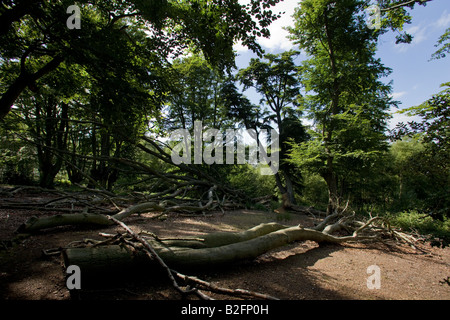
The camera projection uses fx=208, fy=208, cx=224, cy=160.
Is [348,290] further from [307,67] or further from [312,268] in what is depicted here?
[307,67]

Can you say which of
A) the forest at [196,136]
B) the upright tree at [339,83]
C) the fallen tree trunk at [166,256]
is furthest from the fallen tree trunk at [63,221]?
the upright tree at [339,83]

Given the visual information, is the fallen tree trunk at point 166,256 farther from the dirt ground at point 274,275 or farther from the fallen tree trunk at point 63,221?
the fallen tree trunk at point 63,221

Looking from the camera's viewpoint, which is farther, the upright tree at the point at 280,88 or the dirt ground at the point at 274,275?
the upright tree at the point at 280,88

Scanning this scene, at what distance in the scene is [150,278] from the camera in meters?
2.52

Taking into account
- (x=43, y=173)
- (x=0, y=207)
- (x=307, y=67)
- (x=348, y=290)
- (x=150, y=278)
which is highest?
(x=307, y=67)

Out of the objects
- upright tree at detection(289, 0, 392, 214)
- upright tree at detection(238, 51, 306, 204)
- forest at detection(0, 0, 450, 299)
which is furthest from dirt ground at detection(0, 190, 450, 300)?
upright tree at detection(238, 51, 306, 204)

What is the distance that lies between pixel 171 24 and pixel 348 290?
19.6 feet

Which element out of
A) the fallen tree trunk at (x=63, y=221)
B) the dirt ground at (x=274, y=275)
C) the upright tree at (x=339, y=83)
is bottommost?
the dirt ground at (x=274, y=275)

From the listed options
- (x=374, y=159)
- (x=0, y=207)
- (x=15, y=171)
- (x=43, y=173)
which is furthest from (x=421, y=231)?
(x=15, y=171)

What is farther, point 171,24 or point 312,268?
point 171,24

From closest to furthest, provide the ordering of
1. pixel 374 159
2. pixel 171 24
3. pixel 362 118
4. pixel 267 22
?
1. pixel 267 22
2. pixel 171 24
3. pixel 374 159
4. pixel 362 118

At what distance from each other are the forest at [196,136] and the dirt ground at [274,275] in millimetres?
49

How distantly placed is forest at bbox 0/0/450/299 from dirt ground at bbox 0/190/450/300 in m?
0.05

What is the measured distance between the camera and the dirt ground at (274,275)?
7.15ft
